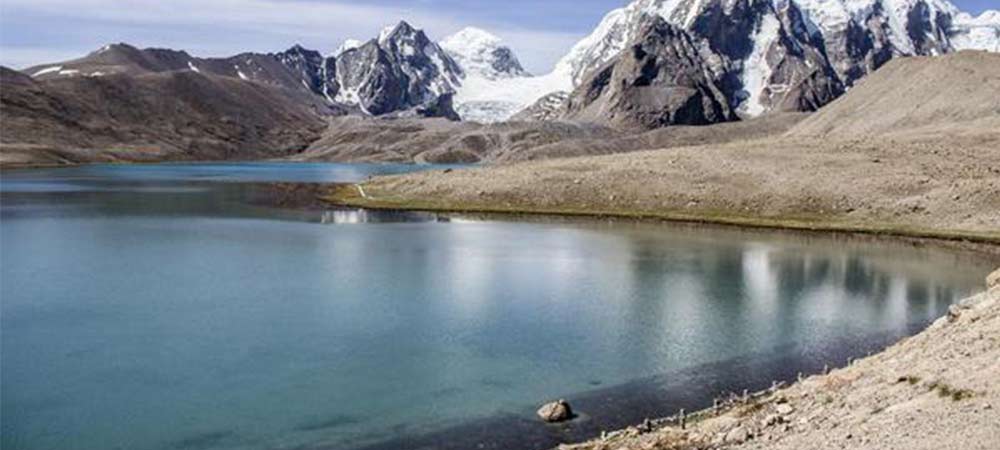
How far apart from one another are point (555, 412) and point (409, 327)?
53.8 ft

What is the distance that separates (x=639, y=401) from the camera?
35.9 meters

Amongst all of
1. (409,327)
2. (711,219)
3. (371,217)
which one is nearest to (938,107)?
(711,219)

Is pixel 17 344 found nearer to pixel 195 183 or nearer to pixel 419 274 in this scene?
pixel 419 274

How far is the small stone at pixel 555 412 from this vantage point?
33469mm

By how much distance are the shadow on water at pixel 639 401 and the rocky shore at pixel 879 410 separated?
156 cm

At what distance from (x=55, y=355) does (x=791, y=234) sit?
74.7m

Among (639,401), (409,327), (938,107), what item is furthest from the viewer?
(938,107)

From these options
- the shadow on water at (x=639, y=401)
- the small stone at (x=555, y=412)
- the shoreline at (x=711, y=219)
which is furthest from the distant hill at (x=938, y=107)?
the small stone at (x=555, y=412)

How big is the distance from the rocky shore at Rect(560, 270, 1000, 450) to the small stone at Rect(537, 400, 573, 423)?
255cm

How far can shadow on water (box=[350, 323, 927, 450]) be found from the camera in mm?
31516

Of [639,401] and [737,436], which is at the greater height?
[737,436]

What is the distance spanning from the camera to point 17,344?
43.9m

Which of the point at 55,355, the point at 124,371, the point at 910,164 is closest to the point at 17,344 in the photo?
the point at 55,355

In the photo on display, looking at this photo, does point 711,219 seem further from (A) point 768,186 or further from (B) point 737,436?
(B) point 737,436
